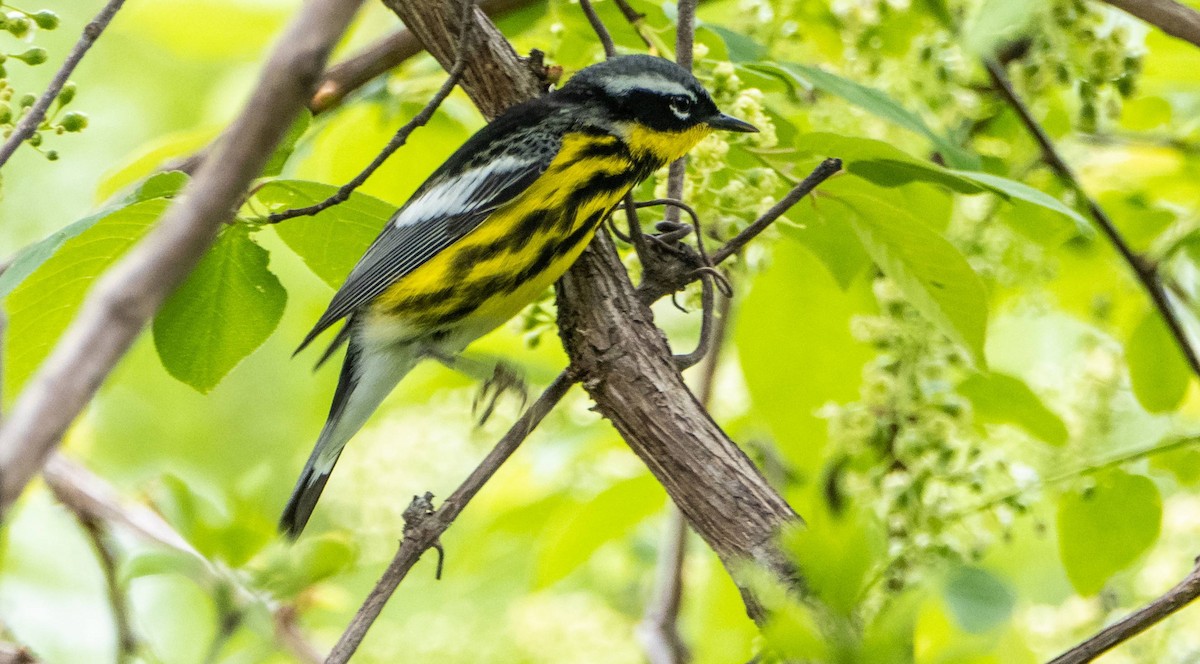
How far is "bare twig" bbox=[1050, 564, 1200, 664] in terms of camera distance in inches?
42.2

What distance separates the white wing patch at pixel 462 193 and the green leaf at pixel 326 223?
27 centimetres

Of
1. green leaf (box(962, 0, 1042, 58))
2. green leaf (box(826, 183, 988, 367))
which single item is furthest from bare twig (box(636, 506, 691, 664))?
green leaf (box(962, 0, 1042, 58))

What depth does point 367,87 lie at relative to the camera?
2.31m

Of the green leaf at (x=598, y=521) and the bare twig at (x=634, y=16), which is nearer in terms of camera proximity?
the bare twig at (x=634, y=16)

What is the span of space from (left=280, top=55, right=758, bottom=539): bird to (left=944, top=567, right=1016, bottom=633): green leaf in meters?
0.84

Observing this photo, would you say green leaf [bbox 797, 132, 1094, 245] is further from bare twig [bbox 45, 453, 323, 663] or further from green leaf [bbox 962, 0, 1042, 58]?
bare twig [bbox 45, 453, 323, 663]

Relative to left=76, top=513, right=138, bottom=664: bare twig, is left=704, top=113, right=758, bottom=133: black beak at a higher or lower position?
higher

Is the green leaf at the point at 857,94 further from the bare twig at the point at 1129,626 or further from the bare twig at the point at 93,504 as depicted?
the bare twig at the point at 93,504

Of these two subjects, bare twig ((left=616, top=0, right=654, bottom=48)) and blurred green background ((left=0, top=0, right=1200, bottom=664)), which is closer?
blurred green background ((left=0, top=0, right=1200, bottom=664))

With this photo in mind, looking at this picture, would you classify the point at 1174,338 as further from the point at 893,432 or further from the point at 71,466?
the point at 71,466

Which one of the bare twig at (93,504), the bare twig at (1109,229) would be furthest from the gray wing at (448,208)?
the bare twig at (1109,229)

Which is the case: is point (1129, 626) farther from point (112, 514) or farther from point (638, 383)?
point (112, 514)

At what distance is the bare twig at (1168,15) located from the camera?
5.27ft

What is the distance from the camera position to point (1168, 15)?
1610 mm
